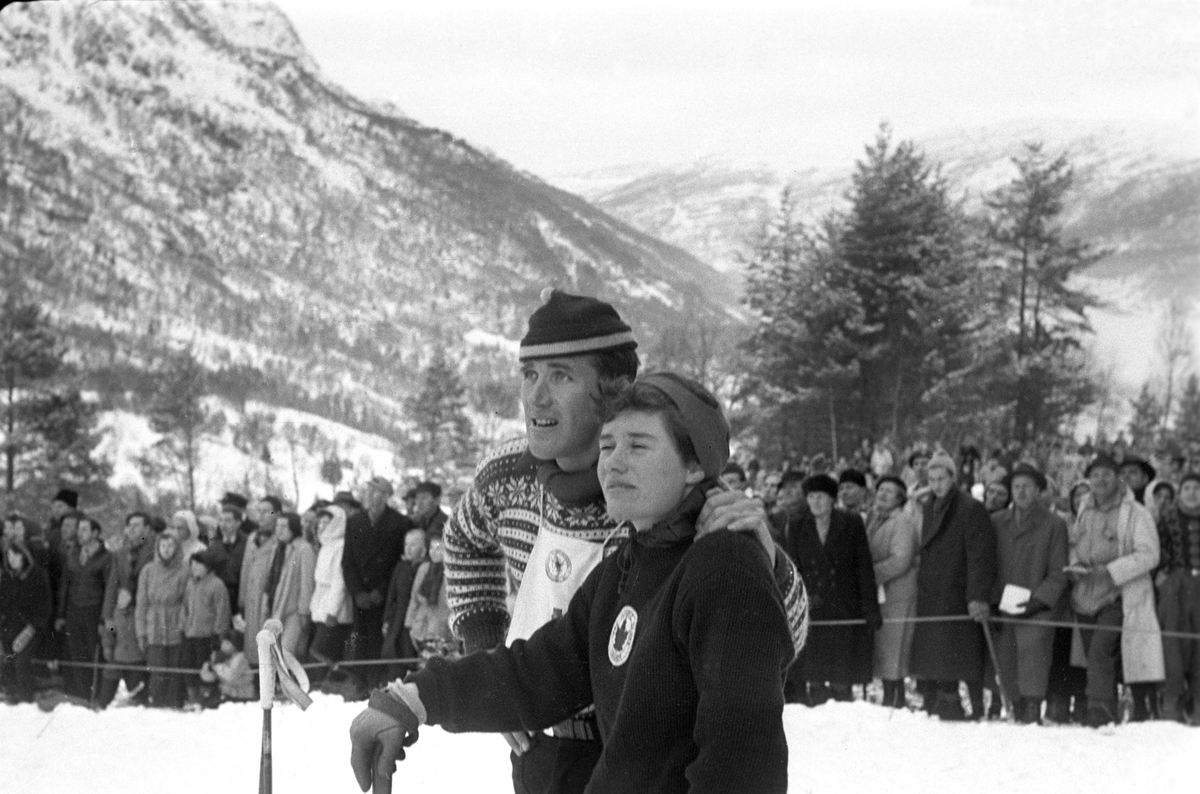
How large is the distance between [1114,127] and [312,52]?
100222mm

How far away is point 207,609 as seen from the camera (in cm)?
1108

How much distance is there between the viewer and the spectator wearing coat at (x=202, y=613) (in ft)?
36.3

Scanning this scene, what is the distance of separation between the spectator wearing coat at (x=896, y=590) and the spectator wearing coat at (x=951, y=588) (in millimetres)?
106

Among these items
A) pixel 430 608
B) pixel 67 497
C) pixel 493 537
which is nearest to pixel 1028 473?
pixel 430 608

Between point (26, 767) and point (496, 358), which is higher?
point (496, 358)

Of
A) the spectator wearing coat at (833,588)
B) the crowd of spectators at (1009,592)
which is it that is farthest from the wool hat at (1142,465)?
the spectator wearing coat at (833,588)

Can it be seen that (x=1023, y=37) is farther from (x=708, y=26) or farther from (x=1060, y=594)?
(x=1060, y=594)

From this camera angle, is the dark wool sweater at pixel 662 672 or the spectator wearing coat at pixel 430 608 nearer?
the dark wool sweater at pixel 662 672

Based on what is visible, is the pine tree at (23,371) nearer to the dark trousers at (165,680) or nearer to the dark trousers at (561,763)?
the dark trousers at (165,680)

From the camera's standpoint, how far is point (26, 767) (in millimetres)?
7969

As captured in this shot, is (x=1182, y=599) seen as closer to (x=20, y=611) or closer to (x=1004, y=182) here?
(x=20, y=611)

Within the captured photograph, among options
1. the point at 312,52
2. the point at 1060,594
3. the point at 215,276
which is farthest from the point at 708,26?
the point at 312,52

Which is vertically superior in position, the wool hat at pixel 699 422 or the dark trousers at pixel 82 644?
the wool hat at pixel 699 422

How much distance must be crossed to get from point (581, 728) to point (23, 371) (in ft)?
125
